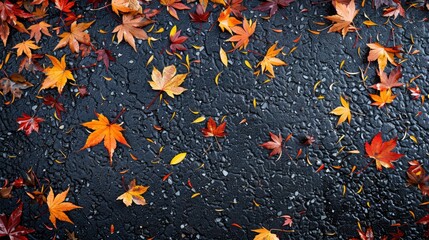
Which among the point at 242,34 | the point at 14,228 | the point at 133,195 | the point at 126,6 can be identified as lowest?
the point at 14,228

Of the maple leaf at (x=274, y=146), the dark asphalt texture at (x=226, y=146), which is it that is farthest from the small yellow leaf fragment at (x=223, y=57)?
the maple leaf at (x=274, y=146)

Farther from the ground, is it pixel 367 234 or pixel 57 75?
pixel 57 75

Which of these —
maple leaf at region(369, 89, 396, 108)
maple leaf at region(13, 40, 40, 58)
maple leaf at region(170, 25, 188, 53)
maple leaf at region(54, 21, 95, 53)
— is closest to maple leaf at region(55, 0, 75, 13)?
maple leaf at region(54, 21, 95, 53)

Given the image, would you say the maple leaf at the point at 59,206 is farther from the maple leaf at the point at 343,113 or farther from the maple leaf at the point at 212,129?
the maple leaf at the point at 343,113

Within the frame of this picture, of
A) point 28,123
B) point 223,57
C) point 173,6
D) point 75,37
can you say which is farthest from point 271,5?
point 28,123

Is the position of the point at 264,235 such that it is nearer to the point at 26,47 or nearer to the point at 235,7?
the point at 235,7

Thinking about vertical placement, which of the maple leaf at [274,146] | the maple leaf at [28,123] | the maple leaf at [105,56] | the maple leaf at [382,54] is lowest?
the maple leaf at [274,146]

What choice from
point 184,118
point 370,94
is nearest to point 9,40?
point 184,118
